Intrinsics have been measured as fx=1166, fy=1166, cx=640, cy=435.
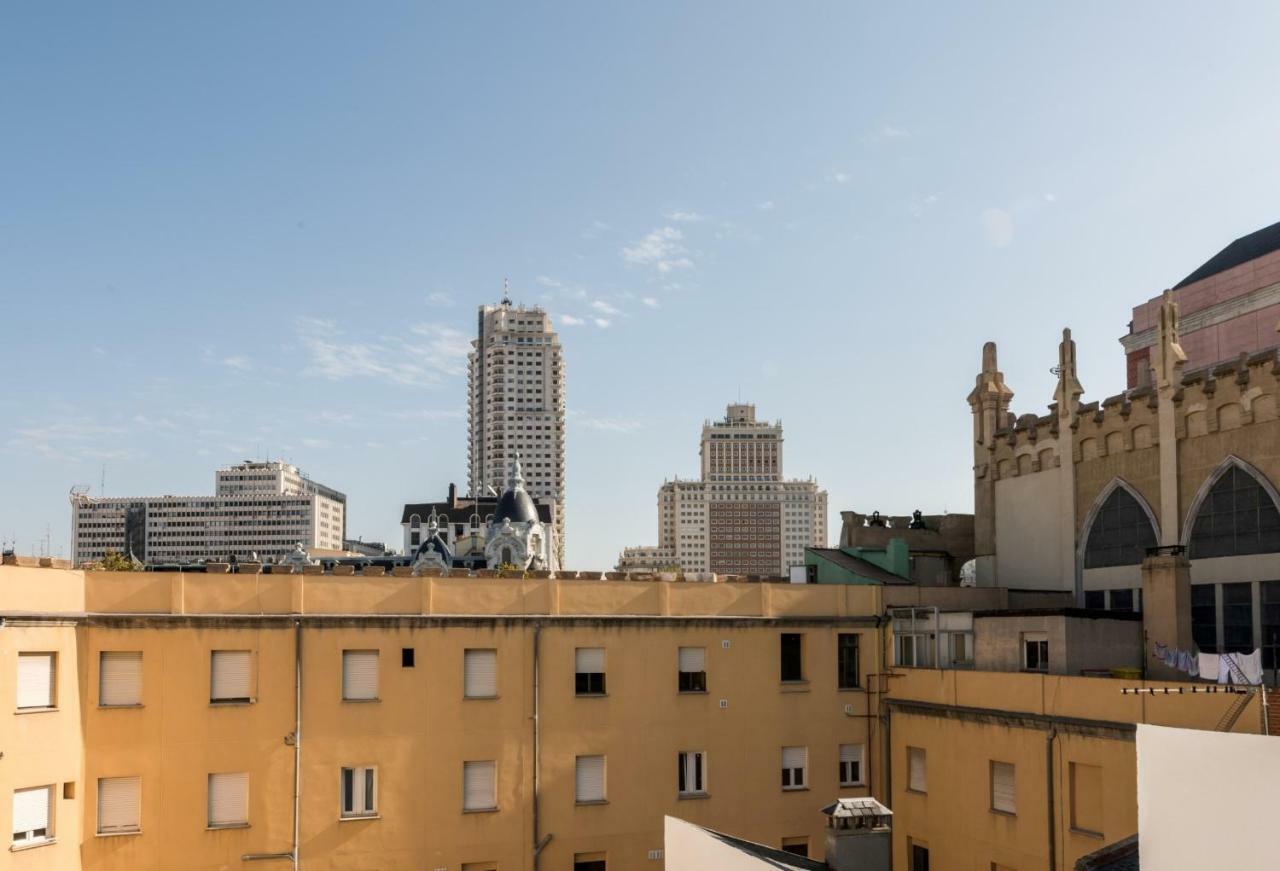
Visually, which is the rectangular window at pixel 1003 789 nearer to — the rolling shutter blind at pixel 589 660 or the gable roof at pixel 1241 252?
the rolling shutter blind at pixel 589 660

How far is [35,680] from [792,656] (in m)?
21.8

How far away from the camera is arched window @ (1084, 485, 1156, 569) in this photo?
1528 inches

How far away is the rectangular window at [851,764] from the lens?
3728 cm

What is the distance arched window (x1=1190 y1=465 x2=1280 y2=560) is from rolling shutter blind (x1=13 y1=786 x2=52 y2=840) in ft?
109

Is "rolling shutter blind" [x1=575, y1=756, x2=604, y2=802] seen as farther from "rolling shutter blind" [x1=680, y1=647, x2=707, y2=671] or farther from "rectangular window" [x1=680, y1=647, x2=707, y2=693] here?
"rolling shutter blind" [x1=680, y1=647, x2=707, y2=671]

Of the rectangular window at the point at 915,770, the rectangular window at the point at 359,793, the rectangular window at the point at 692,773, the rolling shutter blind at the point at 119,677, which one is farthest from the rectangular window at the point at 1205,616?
the rolling shutter blind at the point at 119,677

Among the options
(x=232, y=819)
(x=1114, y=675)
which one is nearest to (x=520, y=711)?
(x=232, y=819)

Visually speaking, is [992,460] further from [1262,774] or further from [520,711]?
[1262,774]

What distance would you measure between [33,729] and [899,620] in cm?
2520

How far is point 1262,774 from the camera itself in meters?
16.9

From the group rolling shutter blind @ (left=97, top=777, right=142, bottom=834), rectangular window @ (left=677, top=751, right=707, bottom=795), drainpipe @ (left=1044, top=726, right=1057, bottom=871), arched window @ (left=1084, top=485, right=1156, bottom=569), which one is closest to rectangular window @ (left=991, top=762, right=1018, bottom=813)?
drainpipe @ (left=1044, top=726, right=1057, bottom=871)

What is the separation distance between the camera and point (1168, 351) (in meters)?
38.3

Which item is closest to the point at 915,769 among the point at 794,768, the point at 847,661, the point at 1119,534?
the point at 794,768

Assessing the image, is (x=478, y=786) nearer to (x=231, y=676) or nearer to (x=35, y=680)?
(x=231, y=676)
